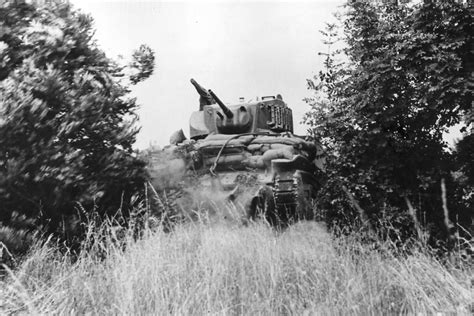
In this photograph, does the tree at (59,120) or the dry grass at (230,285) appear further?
the tree at (59,120)

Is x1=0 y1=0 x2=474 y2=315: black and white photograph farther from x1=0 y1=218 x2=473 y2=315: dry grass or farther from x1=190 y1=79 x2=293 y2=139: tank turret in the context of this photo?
x1=190 y1=79 x2=293 y2=139: tank turret

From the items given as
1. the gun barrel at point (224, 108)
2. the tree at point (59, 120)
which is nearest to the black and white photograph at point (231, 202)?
the tree at point (59, 120)

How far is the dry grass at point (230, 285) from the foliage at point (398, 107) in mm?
2276

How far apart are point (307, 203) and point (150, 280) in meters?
6.58

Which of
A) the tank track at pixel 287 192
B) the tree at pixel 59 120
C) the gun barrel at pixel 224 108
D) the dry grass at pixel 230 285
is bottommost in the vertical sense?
the dry grass at pixel 230 285

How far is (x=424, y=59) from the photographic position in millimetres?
6859

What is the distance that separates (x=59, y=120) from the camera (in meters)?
5.86

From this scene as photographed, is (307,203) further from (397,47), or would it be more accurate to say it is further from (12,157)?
(12,157)

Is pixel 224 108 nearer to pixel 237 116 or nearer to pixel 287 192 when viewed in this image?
pixel 237 116

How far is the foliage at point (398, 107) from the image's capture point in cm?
672

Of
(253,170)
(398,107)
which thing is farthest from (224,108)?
(398,107)

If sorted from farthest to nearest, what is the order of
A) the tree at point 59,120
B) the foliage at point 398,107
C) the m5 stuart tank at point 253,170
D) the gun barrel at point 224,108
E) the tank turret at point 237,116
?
the tank turret at point 237,116 < the gun barrel at point 224,108 < the m5 stuart tank at point 253,170 < the foliage at point 398,107 < the tree at point 59,120

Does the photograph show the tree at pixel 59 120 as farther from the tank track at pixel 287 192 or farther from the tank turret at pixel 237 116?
the tank turret at pixel 237 116

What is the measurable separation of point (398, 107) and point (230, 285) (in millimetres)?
3824
